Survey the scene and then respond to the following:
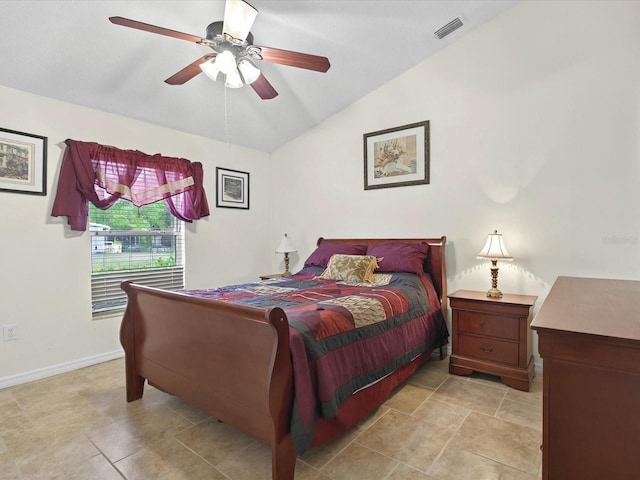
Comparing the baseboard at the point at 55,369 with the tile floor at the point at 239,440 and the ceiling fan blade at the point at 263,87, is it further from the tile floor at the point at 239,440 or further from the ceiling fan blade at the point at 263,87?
the ceiling fan blade at the point at 263,87

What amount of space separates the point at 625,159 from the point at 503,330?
1514 mm

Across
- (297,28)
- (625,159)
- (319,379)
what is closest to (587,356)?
(319,379)

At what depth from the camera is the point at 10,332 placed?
2697mm

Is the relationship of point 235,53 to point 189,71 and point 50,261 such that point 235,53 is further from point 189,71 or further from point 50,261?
point 50,261

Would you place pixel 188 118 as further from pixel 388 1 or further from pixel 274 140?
pixel 388 1

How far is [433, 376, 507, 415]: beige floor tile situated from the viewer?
2.27 metres

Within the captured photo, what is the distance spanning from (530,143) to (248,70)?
7.58 feet

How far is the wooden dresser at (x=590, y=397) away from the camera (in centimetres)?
100

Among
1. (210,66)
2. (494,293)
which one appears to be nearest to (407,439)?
(494,293)

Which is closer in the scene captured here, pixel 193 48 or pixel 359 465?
pixel 359 465

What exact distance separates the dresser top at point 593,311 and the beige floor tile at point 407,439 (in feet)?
3.19

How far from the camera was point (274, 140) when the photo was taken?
4465 millimetres

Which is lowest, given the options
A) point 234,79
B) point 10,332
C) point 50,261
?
point 10,332

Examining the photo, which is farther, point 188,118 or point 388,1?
point 188,118
